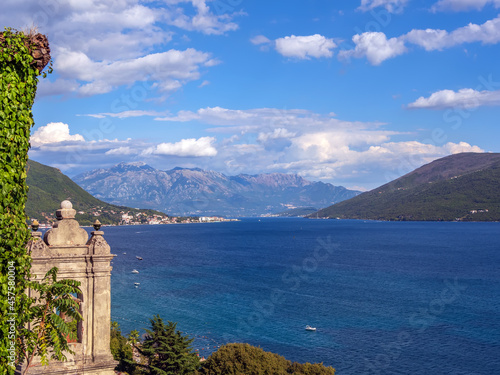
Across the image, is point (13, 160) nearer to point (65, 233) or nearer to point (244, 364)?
point (65, 233)

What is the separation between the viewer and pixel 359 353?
51906 mm

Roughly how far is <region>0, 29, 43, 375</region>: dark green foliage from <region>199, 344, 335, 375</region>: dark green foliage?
83.6 ft

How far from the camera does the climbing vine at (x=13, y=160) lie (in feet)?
27.6

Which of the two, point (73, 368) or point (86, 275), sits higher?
point (86, 275)

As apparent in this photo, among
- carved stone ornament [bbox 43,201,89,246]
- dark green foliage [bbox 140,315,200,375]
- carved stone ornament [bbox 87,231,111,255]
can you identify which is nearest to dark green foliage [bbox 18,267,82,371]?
carved stone ornament [bbox 87,231,111,255]

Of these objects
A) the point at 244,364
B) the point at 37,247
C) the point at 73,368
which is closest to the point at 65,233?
the point at 37,247

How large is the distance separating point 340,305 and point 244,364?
150 ft

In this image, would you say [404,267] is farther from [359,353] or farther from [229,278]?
[359,353]

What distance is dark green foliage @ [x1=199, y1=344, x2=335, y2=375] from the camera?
1270 inches

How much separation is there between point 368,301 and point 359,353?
26.7m

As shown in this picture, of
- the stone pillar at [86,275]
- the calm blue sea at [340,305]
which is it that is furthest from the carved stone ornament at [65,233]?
the calm blue sea at [340,305]

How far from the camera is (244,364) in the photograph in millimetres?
32781

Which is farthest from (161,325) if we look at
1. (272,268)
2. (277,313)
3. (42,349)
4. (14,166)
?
(272,268)

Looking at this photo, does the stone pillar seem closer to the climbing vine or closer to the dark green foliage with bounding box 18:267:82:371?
the dark green foliage with bounding box 18:267:82:371
